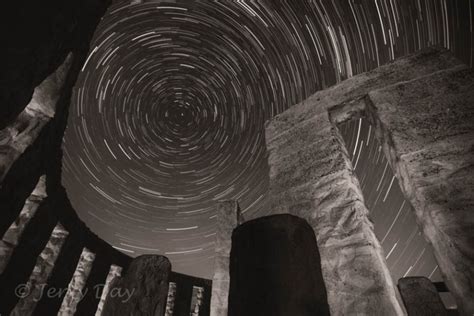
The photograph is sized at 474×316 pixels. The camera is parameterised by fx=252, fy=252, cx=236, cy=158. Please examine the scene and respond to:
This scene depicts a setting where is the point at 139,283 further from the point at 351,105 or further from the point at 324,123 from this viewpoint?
the point at 351,105

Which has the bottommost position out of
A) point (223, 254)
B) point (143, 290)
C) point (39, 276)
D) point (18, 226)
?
point (143, 290)

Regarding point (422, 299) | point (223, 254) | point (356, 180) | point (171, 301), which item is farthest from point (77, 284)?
point (422, 299)

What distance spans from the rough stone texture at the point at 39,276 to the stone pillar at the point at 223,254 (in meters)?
2.44

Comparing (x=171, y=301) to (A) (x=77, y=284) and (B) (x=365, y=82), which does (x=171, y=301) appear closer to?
(A) (x=77, y=284)

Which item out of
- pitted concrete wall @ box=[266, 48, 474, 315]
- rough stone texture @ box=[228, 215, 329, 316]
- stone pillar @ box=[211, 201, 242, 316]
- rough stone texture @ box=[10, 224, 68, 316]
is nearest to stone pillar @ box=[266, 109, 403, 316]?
pitted concrete wall @ box=[266, 48, 474, 315]

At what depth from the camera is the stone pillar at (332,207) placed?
2383mm

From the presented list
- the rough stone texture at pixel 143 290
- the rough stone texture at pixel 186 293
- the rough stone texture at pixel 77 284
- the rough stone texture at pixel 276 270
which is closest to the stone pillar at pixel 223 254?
the rough stone texture at pixel 186 293

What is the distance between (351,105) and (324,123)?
17.2 inches

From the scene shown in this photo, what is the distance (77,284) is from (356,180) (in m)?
4.21

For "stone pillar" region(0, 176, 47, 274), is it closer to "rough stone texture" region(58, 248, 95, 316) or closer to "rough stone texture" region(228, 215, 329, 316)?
"rough stone texture" region(58, 248, 95, 316)

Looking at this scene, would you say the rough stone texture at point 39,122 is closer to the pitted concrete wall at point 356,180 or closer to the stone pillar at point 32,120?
the stone pillar at point 32,120

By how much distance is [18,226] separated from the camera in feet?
8.89

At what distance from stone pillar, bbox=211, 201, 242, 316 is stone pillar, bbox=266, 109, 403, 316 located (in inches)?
63.7

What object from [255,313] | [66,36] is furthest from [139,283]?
[66,36]
